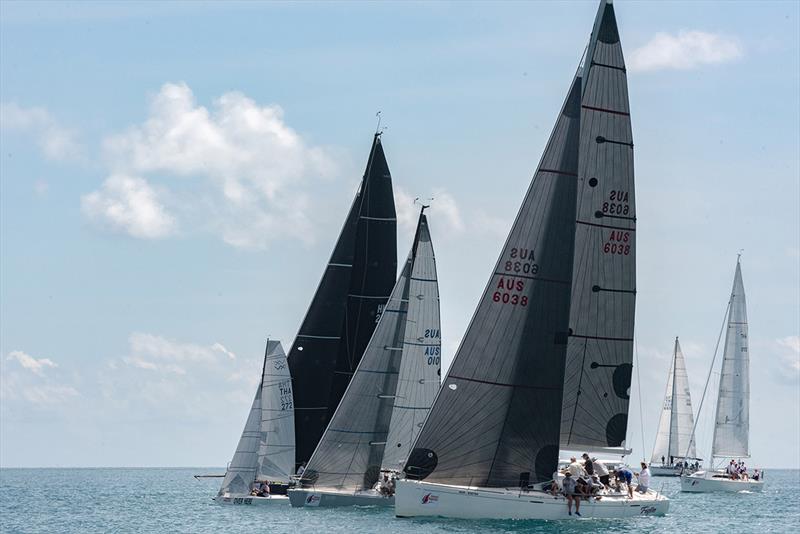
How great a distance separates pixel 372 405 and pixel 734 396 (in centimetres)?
4357

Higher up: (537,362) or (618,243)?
(618,243)

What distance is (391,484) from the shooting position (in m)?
48.0

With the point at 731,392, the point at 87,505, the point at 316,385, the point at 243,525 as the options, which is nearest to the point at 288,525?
the point at 243,525

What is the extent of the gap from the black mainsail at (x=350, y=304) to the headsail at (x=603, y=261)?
49.8 feet

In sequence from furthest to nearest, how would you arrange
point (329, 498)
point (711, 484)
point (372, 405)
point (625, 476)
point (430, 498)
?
point (711, 484), point (372, 405), point (329, 498), point (625, 476), point (430, 498)

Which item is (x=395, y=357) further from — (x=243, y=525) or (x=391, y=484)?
(x=243, y=525)

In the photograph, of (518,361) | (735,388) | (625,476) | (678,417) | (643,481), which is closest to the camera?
(518,361)

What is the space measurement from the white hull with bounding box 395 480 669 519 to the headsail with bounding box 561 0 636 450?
3742 millimetres

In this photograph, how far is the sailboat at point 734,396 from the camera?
8462cm

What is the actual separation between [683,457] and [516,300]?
77.9m

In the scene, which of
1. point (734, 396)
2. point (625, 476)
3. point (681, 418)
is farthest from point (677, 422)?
point (625, 476)

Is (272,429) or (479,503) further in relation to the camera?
(272,429)

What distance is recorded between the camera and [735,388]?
87.0 meters

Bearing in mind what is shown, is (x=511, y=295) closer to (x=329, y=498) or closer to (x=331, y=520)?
(x=331, y=520)
